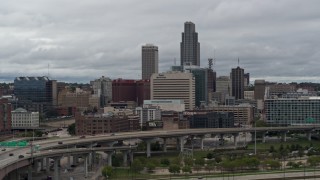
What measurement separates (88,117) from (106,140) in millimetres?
33623

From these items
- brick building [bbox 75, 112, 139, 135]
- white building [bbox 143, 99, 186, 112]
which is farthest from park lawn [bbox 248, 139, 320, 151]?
white building [bbox 143, 99, 186, 112]

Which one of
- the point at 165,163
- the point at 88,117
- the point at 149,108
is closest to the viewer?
the point at 165,163

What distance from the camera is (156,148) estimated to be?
4496 inches

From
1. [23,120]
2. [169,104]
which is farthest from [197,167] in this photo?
[169,104]

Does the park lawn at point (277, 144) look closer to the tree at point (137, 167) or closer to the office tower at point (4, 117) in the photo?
the tree at point (137, 167)

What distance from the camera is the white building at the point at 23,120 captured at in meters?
164

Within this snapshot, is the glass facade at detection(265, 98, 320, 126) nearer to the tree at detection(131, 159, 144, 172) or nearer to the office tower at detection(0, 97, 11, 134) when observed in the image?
the office tower at detection(0, 97, 11, 134)

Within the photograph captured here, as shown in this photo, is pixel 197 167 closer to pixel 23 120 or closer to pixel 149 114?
pixel 149 114

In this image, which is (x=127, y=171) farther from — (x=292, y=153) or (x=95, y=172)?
(x=292, y=153)

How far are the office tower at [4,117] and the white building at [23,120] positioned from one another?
18771mm

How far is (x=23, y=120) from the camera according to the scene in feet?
540

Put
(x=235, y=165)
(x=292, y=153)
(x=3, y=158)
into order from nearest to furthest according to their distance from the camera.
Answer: (x=3, y=158)
(x=235, y=165)
(x=292, y=153)

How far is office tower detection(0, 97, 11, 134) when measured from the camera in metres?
138

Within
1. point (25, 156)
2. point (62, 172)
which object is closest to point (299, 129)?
point (62, 172)
